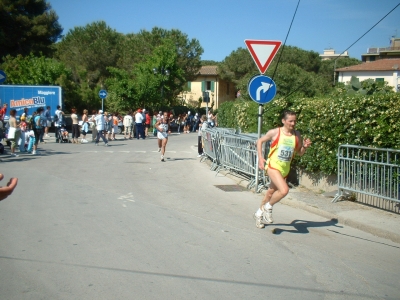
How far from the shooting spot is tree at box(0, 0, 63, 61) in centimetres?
4326

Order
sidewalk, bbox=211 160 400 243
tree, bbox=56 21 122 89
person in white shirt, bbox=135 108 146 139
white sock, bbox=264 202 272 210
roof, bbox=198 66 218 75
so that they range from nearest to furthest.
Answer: white sock, bbox=264 202 272 210
sidewalk, bbox=211 160 400 243
person in white shirt, bbox=135 108 146 139
tree, bbox=56 21 122 89
roof, bbox=198 66 218 75

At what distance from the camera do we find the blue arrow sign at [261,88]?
10.0 meters

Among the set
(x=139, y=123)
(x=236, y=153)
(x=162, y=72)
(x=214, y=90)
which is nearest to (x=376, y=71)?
(x=162, y=72)

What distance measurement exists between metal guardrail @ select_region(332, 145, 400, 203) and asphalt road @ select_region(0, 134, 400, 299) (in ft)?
3.73

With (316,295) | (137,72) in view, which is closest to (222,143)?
(316,295)

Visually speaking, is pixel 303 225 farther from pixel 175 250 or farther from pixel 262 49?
pixel 262 49

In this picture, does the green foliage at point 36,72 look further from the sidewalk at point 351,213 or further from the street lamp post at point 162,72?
the sidewalk at point 351,213

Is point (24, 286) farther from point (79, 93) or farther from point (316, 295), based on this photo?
point (79, 93)

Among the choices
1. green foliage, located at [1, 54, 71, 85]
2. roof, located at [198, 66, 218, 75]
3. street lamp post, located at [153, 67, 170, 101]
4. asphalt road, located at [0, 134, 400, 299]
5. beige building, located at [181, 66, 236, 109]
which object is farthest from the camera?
roof, located at [198, 66, 218, 75]

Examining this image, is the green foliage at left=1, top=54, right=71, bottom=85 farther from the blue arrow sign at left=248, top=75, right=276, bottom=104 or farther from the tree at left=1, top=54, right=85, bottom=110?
the blue arrow sign at left=248, top=75, right=276, bottom=104

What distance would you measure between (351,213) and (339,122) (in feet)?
6.56

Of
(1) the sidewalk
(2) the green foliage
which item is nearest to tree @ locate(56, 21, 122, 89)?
(2) the green foliage

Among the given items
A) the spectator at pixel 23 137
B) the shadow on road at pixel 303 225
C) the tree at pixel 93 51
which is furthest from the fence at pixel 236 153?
the tree at pixel 93 51

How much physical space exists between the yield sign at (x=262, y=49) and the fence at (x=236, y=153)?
85.7 inches
